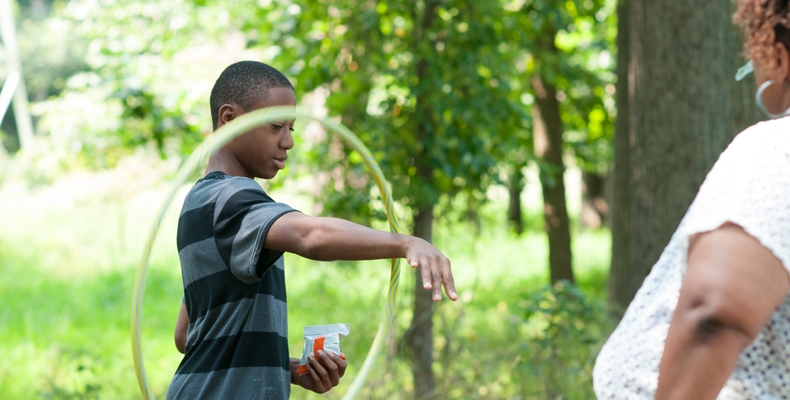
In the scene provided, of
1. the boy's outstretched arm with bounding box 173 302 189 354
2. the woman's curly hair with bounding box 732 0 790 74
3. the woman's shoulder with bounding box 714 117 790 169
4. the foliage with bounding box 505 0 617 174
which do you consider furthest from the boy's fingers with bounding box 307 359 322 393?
the foliage with bounding box 505 0 617 174

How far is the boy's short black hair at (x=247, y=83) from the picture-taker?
81.0 inches

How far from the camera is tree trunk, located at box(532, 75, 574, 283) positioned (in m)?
7.59

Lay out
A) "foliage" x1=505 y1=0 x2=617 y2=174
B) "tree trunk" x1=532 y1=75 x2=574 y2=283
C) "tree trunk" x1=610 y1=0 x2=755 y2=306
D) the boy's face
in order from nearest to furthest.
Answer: the boy's face
"tree trunk" x1=610 y1=0 x2=755 y2=306
"foliage" x1=505 y1=0 x2=617 y2=174
"tree trunk" x1=532 y1=75 x2=574 y2=283

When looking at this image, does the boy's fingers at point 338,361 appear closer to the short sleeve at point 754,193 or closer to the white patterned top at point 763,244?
the white patterned top at point 763,244

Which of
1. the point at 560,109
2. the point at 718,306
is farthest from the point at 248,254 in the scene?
the point at 560,109

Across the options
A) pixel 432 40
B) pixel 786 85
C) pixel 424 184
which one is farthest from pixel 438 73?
pixel 786 85

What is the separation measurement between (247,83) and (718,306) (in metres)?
1.36

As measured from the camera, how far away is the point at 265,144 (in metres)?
2.02

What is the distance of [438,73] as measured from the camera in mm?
4746

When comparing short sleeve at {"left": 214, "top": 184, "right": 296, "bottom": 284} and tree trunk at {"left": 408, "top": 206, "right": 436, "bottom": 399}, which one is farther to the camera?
tree trunk at {"left": 408, "top": 206, "right": 436, "bottom": 399}

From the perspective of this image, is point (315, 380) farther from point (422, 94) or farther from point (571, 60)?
point (571, 60)

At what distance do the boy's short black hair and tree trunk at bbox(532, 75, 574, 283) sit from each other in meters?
5.78

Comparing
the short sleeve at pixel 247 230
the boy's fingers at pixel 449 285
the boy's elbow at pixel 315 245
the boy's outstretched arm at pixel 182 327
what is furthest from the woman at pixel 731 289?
the boy's outstretched arm at pixel 182 327

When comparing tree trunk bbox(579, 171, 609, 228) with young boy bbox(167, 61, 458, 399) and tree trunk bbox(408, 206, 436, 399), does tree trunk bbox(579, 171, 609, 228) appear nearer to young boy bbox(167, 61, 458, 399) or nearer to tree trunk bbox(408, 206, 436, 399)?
tree trunk bbox(408, 206, 436, 399)
